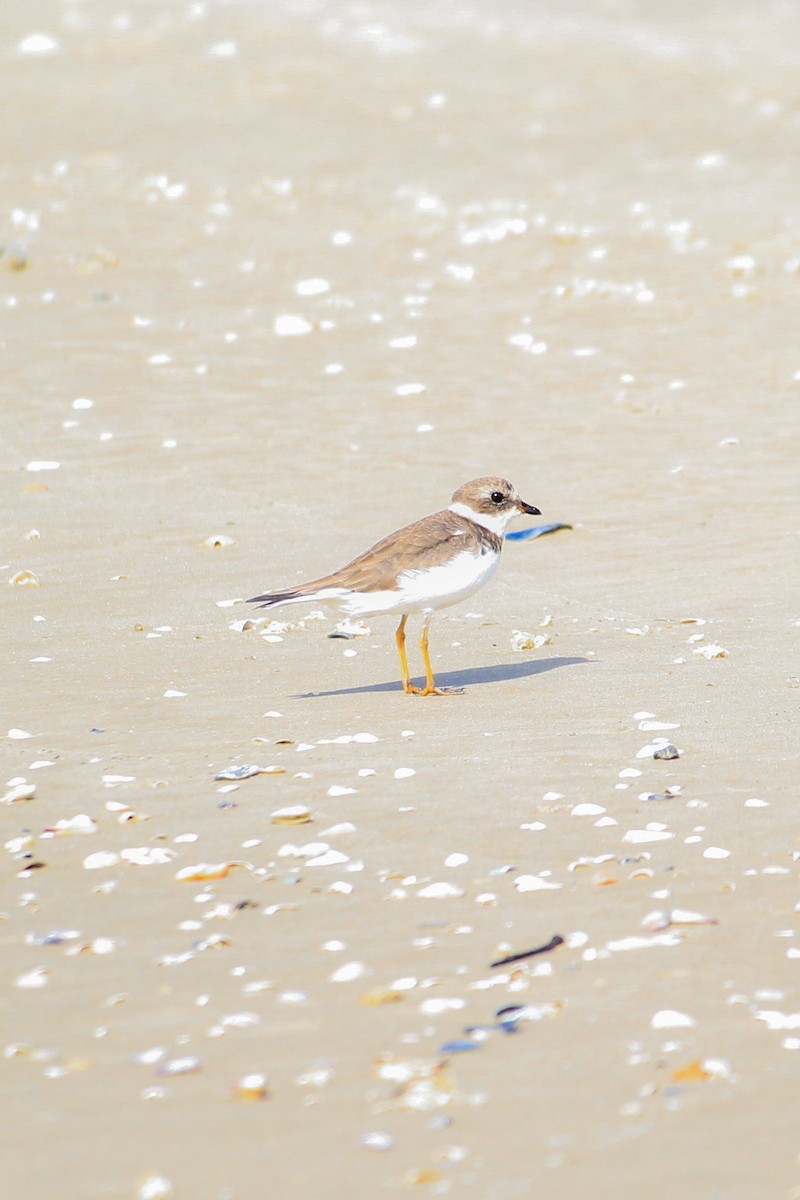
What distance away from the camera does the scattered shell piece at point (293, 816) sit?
18.6 feet

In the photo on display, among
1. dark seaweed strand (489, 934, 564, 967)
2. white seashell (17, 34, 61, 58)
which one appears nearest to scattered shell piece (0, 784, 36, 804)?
dark seaweed strand (489, 934, 564, 967)

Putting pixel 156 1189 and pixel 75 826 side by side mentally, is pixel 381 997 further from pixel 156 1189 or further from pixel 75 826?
pixel 75 826

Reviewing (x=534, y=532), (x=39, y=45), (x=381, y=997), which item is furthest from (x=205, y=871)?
(x=39, y=45)

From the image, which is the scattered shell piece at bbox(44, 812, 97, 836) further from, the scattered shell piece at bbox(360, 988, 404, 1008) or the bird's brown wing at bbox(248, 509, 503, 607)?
the bird's brown wing at bbox(248, 509, 503, 607)

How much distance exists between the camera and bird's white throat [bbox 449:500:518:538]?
27.0ft

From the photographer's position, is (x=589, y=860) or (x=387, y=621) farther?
(x=387, y=621)

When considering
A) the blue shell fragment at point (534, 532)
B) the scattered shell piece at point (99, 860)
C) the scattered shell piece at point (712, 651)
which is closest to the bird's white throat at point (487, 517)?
the scattered shell piece at point (712, 651)

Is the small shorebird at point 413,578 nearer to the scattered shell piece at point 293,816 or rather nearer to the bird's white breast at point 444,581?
the bird's white breast at point 444,581

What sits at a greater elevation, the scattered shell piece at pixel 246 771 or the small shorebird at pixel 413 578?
the small shorebird at pixel 413 578

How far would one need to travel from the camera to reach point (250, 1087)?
12.8 feet

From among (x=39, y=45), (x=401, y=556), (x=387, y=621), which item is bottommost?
(x=387, y=621)

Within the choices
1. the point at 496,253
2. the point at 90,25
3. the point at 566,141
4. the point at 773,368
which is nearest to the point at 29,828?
the point at 773,368

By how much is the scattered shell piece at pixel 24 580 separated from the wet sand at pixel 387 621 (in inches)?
2.2

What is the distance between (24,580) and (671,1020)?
6.22 meters
